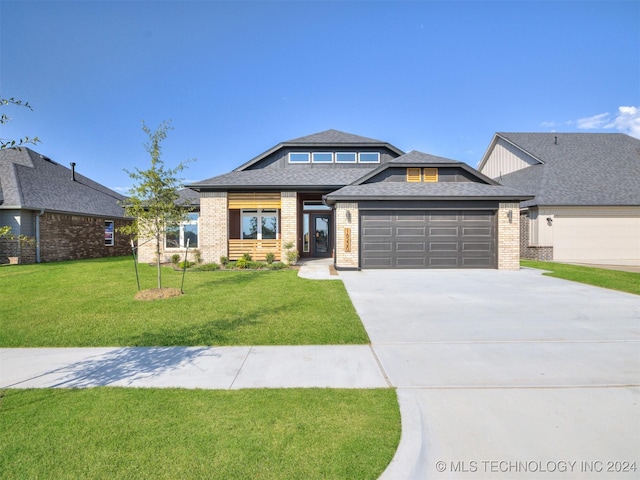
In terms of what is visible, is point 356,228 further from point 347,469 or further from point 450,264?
point 347,469

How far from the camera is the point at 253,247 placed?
14961mm

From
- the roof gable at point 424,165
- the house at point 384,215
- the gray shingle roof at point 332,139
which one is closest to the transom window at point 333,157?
the gray shingle roof at point 332,139

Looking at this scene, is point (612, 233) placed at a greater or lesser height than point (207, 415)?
greater

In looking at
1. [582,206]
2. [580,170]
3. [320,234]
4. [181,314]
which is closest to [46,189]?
[320,234]

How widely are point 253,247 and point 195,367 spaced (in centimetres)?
1108

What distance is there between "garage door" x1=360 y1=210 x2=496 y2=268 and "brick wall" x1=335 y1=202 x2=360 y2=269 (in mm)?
332

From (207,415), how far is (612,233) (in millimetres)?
23488

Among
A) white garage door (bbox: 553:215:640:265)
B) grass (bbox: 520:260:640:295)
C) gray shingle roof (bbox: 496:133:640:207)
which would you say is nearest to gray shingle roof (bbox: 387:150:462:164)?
grass (bbox: 520:260:640:295)

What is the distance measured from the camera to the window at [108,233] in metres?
21.5

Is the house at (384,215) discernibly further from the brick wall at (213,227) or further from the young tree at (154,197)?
the young tree at (154,197)

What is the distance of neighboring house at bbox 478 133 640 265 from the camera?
17.7m

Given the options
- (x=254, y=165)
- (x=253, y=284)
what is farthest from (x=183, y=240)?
(x=253, y=284)

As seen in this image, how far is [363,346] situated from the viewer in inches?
190

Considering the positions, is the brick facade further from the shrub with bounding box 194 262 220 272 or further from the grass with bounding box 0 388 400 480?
the grass with bounding box 0 388 400 480
